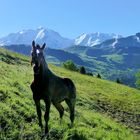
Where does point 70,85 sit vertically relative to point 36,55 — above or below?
below

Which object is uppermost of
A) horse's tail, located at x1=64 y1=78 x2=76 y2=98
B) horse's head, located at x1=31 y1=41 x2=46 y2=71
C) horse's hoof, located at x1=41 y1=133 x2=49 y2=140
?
horse's head, located at x1=31 y1=41 x2=46 y2=71

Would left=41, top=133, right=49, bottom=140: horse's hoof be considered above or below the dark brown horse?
below

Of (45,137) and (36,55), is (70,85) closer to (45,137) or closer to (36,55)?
(45,137)

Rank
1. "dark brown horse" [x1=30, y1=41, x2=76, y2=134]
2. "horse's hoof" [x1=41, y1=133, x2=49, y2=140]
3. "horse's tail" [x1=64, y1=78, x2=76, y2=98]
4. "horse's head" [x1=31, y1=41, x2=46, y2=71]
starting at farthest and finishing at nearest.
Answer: "horse's tail" [x1=64, y1=78, x2=76, y2=98]
"horse's hoof" [x1=41, y1=133, x2=49, y2=140]
"dark brown horse" [x1=30, y1=41, x2=76, y2=134]
"horse's head" [x1=31, y1=41, x2=46, y2=71]

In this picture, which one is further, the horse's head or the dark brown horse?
the dark brown horse

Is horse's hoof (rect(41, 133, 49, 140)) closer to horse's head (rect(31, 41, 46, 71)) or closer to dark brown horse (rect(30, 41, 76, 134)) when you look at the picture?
dark brown horse (rect(30, 41, 76, 134))

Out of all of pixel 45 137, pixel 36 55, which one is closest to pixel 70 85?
pixel 45 137

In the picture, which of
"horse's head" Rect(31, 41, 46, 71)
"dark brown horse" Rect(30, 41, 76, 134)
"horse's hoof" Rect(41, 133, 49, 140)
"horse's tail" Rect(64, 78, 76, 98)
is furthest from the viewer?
"horse's tail" Rect(64, 78, 76, 98)

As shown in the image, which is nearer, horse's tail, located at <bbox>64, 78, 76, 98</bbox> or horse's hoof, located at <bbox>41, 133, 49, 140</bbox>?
horse's hoof, located at <bbox>41, 133, 49, 140</bbox>

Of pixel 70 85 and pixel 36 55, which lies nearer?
pixel 36 55

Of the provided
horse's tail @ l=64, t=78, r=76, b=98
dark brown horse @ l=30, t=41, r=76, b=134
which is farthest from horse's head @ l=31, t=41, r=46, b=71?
horse's tail @ l=64, t=78, r=76, b=98

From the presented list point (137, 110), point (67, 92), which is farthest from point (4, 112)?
point (137, 110)

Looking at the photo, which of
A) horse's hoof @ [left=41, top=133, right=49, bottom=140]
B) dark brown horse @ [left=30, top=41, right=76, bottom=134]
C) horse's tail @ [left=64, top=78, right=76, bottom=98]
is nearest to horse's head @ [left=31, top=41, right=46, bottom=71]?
dark brown horse @ [left=30, top=41, right=76, bottom=134]

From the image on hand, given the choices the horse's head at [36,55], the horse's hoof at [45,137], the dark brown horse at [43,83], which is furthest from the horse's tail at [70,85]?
the horse's head at [36,55]
